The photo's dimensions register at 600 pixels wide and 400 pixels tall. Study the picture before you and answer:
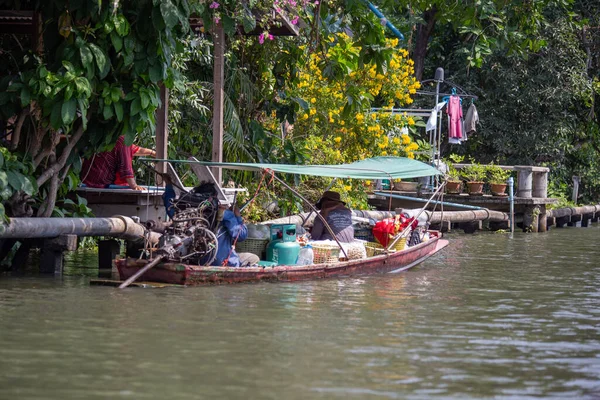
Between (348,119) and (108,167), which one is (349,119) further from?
(108,167)

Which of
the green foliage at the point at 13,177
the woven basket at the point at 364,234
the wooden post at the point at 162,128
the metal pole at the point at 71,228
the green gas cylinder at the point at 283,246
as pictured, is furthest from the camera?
the woven basket at the point at 364,234

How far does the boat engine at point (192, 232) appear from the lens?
1207 cm

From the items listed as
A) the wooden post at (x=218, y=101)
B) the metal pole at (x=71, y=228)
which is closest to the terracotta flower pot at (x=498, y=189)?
the wooden post at (x=218, y=101)

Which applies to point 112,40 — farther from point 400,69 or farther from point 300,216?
point 400,69

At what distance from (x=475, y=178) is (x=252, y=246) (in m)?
12.4

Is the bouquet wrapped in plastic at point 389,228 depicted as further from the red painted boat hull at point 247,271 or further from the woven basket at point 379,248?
the red painted boat hull at point 247,271

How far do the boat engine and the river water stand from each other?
514mm

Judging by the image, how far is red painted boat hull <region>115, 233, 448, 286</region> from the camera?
11.9 m

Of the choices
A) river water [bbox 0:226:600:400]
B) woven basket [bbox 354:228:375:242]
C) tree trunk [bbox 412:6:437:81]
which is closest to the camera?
river water [bbox 0:226:600:400]

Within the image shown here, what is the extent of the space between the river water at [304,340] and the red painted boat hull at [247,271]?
20 centimetres

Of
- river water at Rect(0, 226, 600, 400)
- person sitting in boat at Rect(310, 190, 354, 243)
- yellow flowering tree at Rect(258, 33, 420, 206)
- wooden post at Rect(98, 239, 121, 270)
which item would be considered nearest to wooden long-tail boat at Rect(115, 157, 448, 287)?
river water at Rect(0, 226, 600, 400)

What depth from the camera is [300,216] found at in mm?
17500

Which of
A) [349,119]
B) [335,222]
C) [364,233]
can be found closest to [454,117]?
[349,119]

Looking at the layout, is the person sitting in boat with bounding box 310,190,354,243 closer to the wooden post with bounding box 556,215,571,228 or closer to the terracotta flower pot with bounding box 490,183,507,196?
the terracotta flower pot with bounding box 490,183,507,196
